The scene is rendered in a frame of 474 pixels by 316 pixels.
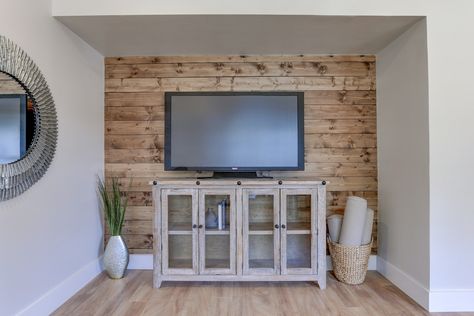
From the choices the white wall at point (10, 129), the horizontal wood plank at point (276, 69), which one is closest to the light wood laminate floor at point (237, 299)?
the white wall at point (10, 129)

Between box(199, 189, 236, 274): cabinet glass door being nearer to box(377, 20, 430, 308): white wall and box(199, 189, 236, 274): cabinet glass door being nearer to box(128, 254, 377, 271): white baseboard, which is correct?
box(128, 254, 377, 271): white baseboard

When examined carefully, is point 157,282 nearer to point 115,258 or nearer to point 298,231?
point 115,258

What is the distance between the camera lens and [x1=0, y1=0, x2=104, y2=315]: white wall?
1.86 m

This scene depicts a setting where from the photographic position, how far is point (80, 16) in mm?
2225

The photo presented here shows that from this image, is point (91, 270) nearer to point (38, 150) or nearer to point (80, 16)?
point (38, 150)

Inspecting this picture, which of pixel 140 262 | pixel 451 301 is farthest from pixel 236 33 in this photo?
pixel 451 301

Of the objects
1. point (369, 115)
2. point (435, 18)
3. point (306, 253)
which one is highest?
point (435, 18)

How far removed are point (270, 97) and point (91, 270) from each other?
2.15 m

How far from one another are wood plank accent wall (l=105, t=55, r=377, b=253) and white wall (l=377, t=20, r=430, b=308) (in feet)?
0.50

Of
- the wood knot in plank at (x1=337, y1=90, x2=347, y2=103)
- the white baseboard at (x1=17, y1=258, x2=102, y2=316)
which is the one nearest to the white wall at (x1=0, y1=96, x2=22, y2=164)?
the white baseboard at (x1=17, y1=258, x2=102, y2=316)

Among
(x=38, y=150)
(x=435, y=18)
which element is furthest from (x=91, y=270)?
(x=435, y=18)

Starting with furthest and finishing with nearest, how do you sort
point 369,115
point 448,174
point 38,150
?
point 369,115 < point 448,174 < point 38,150

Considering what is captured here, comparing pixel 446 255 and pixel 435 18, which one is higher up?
pixel 435 18

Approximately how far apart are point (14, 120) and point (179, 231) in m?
1.37
